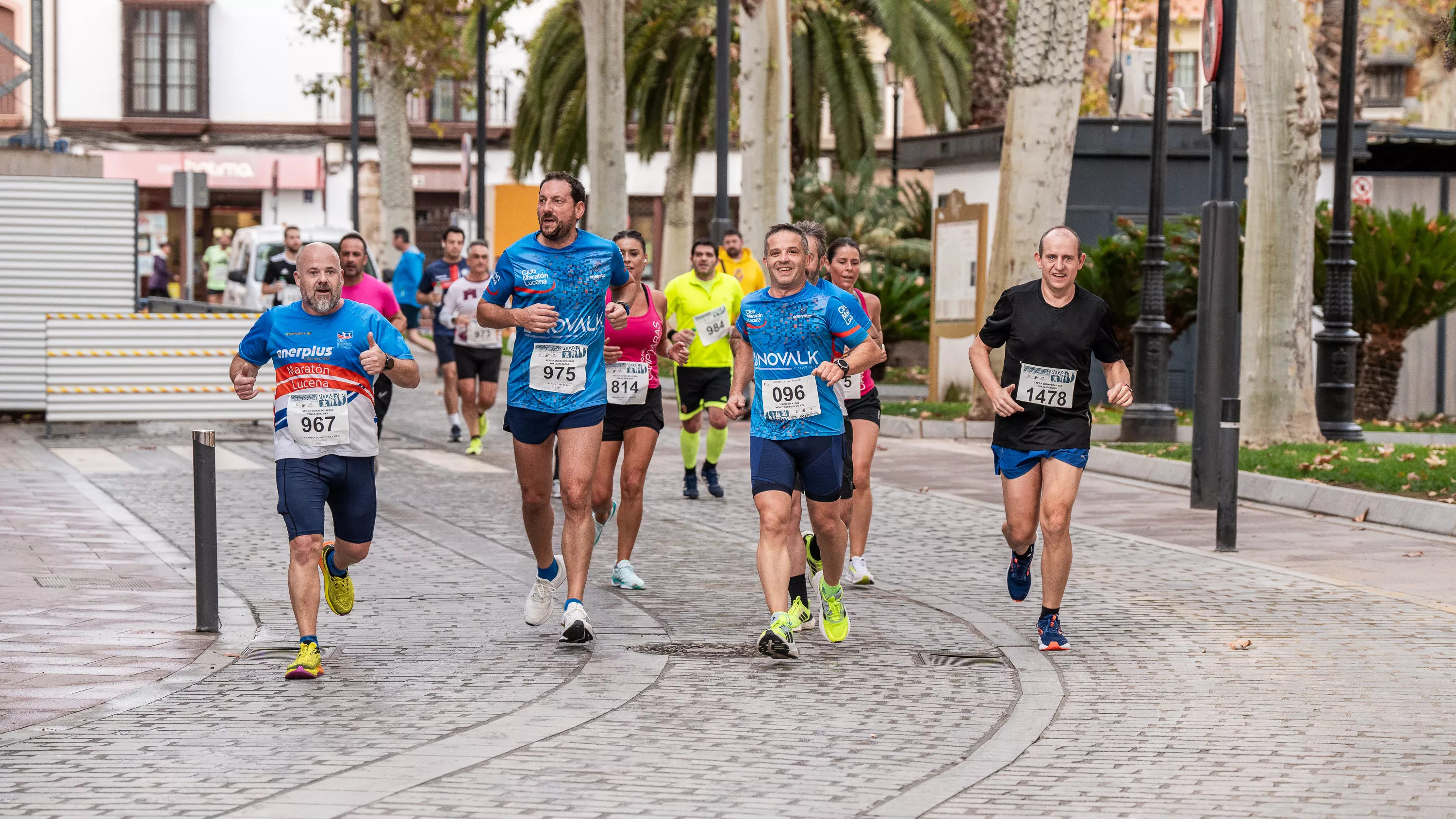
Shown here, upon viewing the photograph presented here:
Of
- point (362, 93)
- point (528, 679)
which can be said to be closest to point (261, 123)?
point (362, 93)

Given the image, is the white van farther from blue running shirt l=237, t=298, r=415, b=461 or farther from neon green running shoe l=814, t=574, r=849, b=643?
neon green running shoe l=814, t=574, r=849, b=643

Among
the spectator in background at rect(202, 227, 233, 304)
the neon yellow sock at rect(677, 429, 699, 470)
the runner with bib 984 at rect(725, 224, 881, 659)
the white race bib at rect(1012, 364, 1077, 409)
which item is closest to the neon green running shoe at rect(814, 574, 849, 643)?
the runner with bib 984 at rect(725, 224, 881, 659)

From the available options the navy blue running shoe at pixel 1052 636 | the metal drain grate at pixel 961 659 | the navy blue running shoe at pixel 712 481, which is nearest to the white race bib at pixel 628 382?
the metal drain grate at pixel 961 659

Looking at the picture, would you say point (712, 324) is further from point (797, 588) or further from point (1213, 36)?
point (797, 588)

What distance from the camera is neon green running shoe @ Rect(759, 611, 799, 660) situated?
763cm

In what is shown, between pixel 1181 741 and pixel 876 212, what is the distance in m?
25.0

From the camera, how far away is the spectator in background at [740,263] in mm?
15781

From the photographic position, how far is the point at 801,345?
7883 mm

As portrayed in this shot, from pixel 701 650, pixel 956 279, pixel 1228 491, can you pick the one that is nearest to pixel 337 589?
pixel 701 650

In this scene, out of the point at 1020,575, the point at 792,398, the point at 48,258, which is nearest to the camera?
the point at 792,398

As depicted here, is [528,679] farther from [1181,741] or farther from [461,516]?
[461,516]

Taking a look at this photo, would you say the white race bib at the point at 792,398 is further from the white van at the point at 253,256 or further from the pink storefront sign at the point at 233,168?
the pink storefront sign at the point at 233,168

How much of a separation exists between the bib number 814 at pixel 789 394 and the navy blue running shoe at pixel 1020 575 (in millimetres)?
1314

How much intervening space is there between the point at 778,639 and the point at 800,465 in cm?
73
